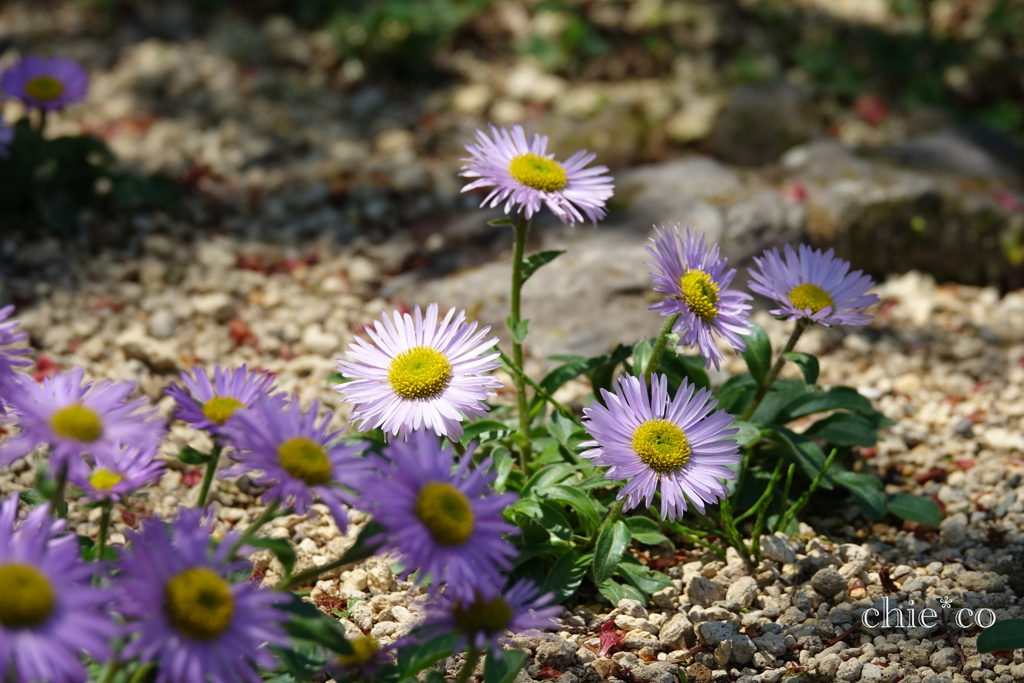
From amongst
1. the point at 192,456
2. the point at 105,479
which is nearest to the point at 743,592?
the point at 192,456

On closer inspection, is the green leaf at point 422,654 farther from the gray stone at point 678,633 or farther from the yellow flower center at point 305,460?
the gray stone at point 678,633

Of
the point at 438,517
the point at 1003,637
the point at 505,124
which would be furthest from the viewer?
the point at 505,124

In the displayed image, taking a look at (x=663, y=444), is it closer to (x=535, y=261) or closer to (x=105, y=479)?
(x=535, y=261)

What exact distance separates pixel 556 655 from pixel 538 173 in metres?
1.02

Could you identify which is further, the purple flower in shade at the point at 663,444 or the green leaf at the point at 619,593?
the green leaf at the point at 619,593

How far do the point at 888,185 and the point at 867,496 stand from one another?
1764 millimetres

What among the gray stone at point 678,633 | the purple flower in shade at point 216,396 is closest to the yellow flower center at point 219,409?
the purple flower in shade at point 216,396

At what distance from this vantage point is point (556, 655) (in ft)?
6.21

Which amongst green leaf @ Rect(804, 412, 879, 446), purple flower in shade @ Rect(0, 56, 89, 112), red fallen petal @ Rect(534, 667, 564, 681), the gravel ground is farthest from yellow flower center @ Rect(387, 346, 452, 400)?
purple flower in shade @ Rect(0, 56, 89, 112)

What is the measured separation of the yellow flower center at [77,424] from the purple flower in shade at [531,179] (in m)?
0.88

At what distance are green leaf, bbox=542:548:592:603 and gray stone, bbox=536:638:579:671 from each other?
13cm

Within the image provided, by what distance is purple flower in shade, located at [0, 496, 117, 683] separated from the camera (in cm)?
116

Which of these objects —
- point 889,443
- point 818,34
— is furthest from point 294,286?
point 818,34

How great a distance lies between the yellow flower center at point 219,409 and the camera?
152 cm
